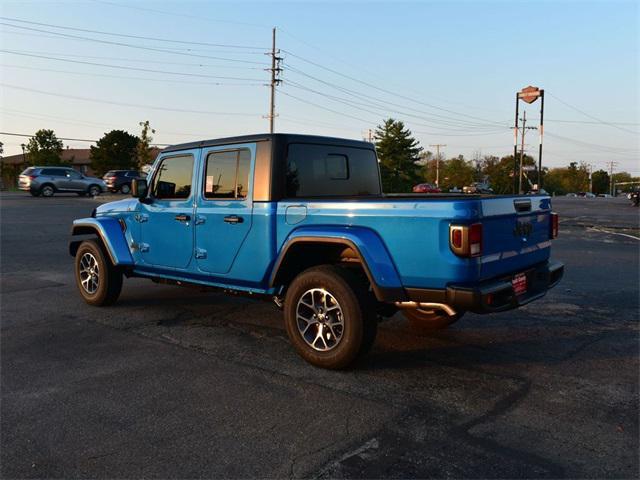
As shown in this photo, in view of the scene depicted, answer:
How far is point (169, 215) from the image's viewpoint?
18.6 ft

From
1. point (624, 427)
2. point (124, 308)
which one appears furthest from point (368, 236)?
point (124, 308)

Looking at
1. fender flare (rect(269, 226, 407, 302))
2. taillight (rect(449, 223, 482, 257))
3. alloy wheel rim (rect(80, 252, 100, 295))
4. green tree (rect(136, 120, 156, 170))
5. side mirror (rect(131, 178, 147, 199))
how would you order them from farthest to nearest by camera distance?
1. green tree (rect(136, 120, 156, 170))
2. alloy wheel rim (rect(80, 252, 100, 295))
3. side mirror (rect(131, 178, 147, 199))
4. fender flare (rect(269, 226, 407, 302))
5. taillight (rect(449, 223, 482, 257))

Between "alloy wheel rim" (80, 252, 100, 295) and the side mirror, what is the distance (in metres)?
1.17

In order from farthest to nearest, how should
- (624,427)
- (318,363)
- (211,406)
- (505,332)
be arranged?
(505,332) < (318,363) < (211,406) < (624,427)

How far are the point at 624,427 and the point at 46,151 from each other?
255ft

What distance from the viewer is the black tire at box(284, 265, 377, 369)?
162 inches

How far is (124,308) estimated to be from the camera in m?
6.54

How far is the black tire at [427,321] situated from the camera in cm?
522

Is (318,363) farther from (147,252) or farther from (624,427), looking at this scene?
(147,252)

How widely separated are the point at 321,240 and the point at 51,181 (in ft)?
107

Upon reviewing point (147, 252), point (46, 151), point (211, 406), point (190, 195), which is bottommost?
point (211, 406)

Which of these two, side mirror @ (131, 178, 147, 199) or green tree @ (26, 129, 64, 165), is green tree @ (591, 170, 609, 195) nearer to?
green tree @ (26, 129, 64, 165)

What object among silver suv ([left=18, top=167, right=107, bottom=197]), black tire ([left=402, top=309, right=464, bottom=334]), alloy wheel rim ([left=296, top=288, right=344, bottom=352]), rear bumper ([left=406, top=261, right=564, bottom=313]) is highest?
silver suv ([left=18, top=167, right=107, bottom=197])

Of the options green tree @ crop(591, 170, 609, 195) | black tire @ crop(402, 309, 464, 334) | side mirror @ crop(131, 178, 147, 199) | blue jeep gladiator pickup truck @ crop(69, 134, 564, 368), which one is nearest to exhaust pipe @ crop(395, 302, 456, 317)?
blue jeep gladiator pickup truck @ crop(69, 134, 564, 368)
